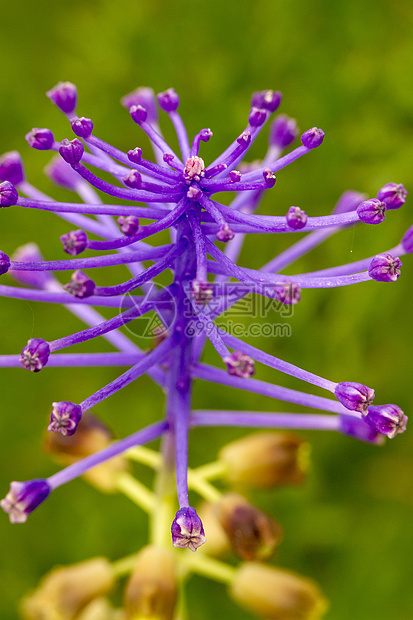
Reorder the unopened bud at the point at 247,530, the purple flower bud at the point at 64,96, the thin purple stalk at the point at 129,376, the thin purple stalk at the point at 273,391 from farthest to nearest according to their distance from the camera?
the unopened bud at the point at 247,530 → the purple flower bud at the point at 64,96 → the thin purple stalk at the point at 273,391 → the thin purple stalk at the point at 129,376

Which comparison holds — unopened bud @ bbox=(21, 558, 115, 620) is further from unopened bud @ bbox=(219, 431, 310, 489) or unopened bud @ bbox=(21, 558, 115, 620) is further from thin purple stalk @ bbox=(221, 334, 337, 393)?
thin purple stalk @ bbox=(221, 334, 337, 393)

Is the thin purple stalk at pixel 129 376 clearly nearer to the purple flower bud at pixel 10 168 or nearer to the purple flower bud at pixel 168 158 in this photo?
the purple flower bud at pixel 168 158

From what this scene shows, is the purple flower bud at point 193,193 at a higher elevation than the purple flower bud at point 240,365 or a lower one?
higher

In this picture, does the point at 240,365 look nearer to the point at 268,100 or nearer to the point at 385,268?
the point at 385,268

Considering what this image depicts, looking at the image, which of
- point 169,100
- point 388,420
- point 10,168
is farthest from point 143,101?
point 388,420

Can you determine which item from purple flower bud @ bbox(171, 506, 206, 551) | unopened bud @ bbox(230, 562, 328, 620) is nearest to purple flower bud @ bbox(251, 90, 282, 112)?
purple flower bud @ bbox(171, 506, 206, 551)

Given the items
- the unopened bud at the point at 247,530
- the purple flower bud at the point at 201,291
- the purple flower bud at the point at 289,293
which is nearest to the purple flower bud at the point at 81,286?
the purple flower bud at the point at 201,291

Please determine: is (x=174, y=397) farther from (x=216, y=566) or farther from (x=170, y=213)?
(x=216, y=566)

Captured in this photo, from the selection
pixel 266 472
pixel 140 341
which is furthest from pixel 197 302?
pixel 140 341
